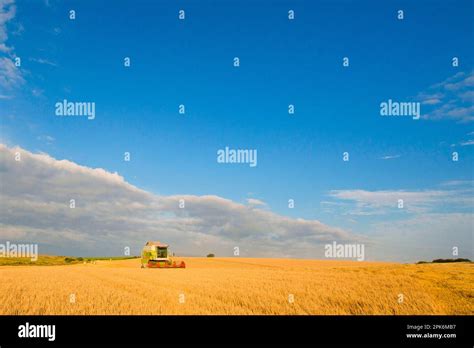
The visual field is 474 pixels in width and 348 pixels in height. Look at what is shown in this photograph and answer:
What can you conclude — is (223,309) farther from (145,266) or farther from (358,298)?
(145,266)

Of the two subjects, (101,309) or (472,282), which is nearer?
(101,309)

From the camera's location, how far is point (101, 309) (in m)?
13.6
